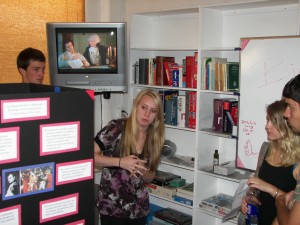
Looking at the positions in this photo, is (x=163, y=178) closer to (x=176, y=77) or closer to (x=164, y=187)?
(x=164, y=187)

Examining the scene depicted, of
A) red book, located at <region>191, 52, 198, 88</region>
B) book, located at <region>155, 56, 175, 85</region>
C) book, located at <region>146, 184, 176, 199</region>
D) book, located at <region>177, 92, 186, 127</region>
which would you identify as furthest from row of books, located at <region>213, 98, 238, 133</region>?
book, located at <region>146, 184, 176, 199</region>

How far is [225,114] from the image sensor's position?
10.5 ft

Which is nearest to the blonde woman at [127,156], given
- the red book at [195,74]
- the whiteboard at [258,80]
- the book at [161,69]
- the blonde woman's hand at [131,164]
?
the blonde woman's hand at [131,164]

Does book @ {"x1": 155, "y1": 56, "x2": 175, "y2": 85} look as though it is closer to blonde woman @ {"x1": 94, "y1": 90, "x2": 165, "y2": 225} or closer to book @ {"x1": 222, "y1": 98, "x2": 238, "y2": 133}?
book @ {"x1": 222, "y1": 98, "x2": 238, "y2": 133}

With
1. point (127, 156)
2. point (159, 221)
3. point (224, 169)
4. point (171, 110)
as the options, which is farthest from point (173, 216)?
point (127, 156)

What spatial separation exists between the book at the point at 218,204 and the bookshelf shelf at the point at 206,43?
50mm

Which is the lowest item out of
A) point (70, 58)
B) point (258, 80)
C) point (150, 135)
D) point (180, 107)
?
point (150, 135)

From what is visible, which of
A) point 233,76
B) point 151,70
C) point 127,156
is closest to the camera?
point 127,156

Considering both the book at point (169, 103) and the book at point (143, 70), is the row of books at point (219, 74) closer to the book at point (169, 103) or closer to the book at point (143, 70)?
the book at point (169, 103)

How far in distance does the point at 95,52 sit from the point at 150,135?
145cm

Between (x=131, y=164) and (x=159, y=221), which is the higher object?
(x=131, y=164)

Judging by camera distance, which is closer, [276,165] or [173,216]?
[276,165]

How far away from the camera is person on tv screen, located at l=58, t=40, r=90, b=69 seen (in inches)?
138

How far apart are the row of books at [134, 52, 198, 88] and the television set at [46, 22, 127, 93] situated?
0.24 metres
